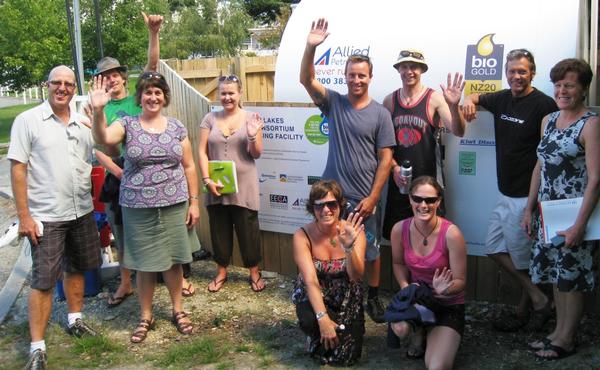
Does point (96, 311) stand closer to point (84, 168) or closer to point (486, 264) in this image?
point (84, 168)

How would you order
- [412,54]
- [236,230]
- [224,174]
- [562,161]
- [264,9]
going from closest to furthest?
1. [562,161]
2. [412,54]
3. [224,174]
4. [236,230]
5. [264,9]

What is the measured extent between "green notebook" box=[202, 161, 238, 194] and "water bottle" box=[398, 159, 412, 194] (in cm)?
150

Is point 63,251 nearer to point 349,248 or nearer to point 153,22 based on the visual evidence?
point 153,22

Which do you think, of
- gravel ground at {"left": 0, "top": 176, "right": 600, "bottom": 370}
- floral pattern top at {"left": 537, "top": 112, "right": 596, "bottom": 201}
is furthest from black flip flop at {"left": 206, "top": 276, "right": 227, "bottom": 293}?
floral pattern top at {"left": 537, "top": 112, "right": 596, "bottom": 201}

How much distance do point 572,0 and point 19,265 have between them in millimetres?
5908

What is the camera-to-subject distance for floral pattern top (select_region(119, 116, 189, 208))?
4.30 m

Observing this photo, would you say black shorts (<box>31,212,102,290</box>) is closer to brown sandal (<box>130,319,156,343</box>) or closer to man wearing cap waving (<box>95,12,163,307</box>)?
man wearing cap waving (<box>95,12,163,307</box>)

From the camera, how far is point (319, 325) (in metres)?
3.80

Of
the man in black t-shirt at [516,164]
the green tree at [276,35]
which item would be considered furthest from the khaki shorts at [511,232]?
the green tree at [276,35]

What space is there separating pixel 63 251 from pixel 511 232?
325 centimetres

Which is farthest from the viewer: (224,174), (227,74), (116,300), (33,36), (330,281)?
(33,36)

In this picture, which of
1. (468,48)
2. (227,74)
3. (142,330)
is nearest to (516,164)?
(468,48)

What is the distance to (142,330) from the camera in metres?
4.54

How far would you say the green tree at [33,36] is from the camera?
61.9 ft
